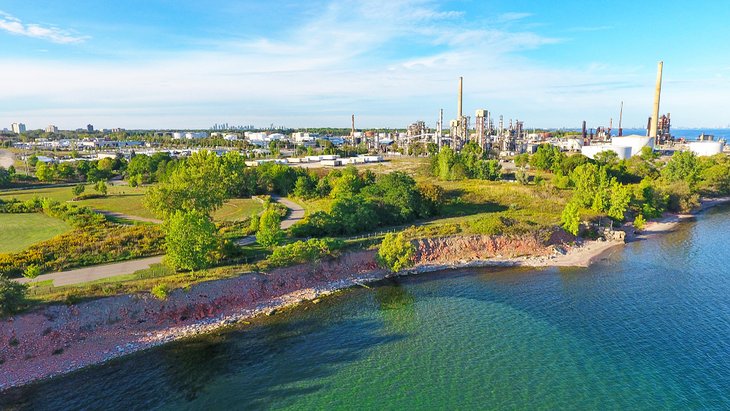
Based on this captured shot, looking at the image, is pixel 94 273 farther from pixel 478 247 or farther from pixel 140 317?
pixel 478 247

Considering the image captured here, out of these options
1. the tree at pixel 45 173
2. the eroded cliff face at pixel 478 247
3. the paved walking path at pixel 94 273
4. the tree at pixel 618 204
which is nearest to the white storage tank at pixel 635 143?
the tree at pixel 618 204

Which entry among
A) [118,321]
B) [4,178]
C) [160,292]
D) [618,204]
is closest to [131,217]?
[160,292]

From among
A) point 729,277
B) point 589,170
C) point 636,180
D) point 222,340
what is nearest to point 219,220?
point 222,340

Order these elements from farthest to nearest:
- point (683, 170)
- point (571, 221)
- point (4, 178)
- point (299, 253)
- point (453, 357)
→ 1. point (4, 178)
2. point (683, 170)
3. point (571, 221)
4. point (299, 253)
5. point (453, 357)

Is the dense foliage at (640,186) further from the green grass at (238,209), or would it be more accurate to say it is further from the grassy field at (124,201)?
the grassy field at (124,201)

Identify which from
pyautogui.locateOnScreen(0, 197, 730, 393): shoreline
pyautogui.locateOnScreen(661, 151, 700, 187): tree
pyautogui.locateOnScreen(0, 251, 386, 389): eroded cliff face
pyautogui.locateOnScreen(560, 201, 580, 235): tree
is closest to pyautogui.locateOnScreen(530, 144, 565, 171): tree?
pyautogui.locateOnScreen(661, 151, 700, 187): tree

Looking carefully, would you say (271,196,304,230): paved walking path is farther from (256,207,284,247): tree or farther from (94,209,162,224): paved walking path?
(94,209,162,224): paved walking path
